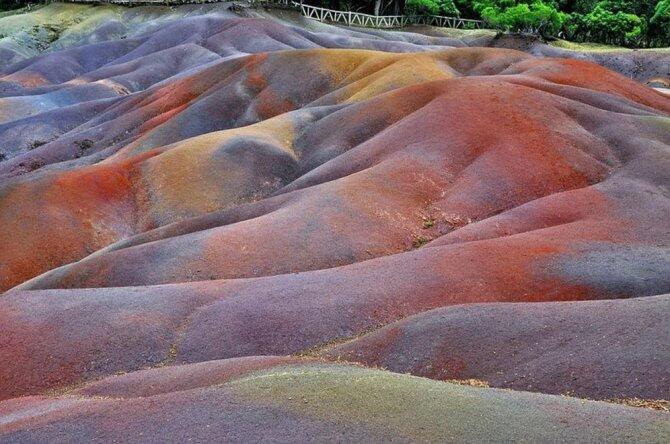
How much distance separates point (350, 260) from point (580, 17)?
73.8m

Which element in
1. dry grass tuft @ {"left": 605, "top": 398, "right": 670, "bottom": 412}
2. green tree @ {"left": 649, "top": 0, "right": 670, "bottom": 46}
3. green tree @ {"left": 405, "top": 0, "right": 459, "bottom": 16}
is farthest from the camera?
green tree @ {"left": 405, "top": 0, "right": 459, "bottom": 16}

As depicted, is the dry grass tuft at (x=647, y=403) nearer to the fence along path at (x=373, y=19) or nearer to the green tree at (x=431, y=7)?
the fence along path at (x=373, y=19)

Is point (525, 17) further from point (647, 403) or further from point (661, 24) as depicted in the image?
point (647, 403)

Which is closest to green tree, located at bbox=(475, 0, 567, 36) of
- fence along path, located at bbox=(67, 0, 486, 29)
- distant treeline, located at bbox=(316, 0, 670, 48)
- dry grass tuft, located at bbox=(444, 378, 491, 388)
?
distant treeline, located at bbox=(316, 0, 670, 48)

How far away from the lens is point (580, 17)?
274 feet

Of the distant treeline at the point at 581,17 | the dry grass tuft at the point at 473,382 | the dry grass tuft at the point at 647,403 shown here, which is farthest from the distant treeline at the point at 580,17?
the dry grass tuft at the point at 647,403

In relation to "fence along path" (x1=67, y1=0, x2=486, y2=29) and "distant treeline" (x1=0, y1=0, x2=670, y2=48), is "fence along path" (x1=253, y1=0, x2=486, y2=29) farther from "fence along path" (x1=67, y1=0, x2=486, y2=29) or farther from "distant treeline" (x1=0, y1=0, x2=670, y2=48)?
"distant treeline" (x1=0, y1=0, x2=670, y2=48)

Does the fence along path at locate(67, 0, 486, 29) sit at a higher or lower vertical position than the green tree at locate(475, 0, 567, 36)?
lower

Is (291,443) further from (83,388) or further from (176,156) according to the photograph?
(176,156)

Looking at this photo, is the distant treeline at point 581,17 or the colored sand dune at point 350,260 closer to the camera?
the colored sand dune at point 350,260

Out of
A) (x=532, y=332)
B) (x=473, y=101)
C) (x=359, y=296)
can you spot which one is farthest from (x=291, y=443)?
(x=473, y=101)

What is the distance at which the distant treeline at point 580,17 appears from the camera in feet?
259

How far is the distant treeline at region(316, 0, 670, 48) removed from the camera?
7900 cm

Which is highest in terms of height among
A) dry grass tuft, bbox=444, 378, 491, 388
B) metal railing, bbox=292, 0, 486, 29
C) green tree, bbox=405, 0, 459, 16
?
dry grass tuft, bbox=444, 378, 491, 388
